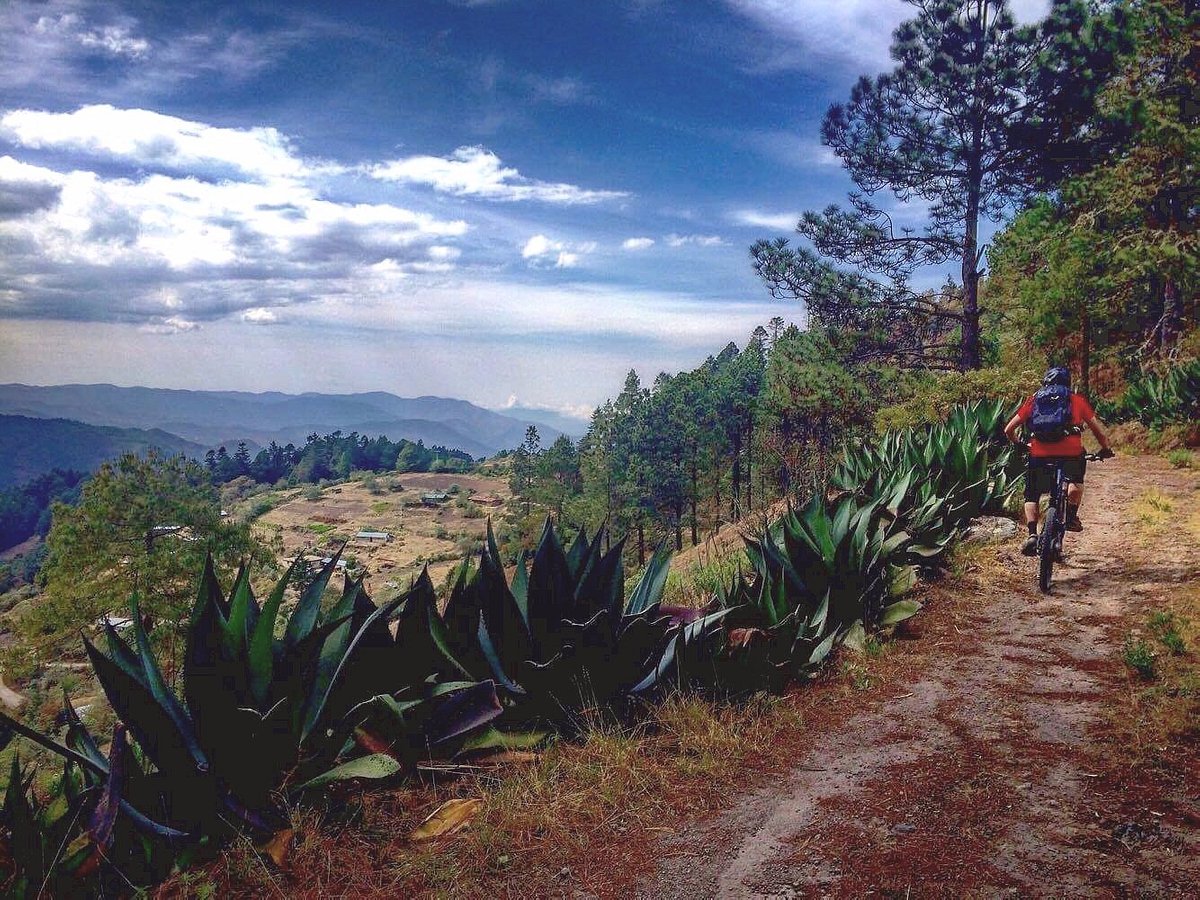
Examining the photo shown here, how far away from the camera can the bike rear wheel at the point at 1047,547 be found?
6172mm

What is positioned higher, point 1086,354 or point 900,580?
point 1086,354

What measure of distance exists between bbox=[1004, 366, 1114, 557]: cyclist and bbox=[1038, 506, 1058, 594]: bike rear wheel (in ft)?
0.50

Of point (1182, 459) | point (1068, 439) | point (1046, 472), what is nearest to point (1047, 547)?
point (1046, 472)

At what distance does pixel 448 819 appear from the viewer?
301cm

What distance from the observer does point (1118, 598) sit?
5898 millimetres

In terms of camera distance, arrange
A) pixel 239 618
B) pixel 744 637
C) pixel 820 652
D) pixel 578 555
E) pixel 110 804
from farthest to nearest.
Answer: pixel 820 652 < pixel 744 637 < pixel 578 555 < pixel 239 618 < pixel 110 804

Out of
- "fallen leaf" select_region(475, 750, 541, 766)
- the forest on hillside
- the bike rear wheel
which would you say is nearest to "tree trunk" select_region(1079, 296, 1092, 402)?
the forest on hillside

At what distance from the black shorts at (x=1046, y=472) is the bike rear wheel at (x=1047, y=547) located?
0.25 metres

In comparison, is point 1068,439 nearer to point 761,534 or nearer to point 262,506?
point 761,534

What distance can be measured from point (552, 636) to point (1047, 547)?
460 centimetres

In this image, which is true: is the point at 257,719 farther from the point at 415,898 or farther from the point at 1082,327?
the point at 1082,327

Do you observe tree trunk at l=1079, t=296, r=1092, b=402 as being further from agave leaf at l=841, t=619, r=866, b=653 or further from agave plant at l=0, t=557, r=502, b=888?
agave plant at l=0, t=557, r=502, b=888

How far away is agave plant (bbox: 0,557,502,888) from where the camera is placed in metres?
2.67

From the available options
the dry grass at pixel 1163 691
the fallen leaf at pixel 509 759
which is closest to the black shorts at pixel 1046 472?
the dry grass at pixel 1163 691
